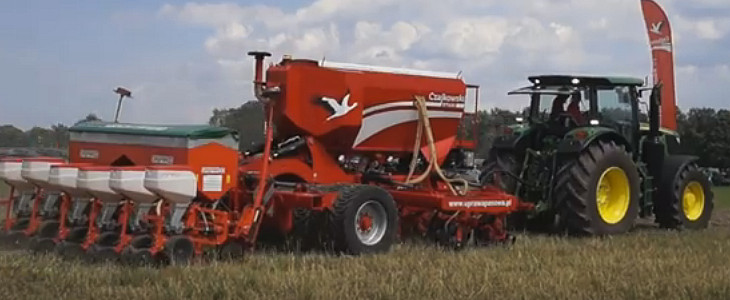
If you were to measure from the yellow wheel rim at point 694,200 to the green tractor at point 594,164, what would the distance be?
0.05ft

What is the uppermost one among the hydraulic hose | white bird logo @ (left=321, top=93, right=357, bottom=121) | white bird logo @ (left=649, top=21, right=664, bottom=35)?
white bird logo @ (left=649, top=21, right=664, bottom=35)

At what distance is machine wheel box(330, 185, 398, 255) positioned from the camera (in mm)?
10242

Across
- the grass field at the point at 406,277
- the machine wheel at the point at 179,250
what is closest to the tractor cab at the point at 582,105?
the grass field at the point at 406,277

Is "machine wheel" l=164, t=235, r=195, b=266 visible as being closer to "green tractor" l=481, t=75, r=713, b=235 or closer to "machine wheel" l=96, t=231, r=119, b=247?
"machine wheel" l=96, t=231, r=119, b=247

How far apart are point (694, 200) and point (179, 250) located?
27.8 ft

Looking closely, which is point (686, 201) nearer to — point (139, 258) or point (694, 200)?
Result: point (694, 200)

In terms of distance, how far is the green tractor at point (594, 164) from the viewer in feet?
41.9

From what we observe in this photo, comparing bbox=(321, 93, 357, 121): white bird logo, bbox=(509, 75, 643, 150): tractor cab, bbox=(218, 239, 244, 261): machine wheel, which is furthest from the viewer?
bbox=(509, 75, 643, 150): tractor cab

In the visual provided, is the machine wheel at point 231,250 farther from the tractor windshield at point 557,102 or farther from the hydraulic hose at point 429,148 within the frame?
the tractor windshield at point 557,102

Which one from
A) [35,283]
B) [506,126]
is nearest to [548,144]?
[506,126]

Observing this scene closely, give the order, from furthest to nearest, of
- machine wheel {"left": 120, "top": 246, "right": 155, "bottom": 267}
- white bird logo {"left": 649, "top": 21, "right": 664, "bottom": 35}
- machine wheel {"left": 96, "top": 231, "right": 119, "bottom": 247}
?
white bird logo {"left": 649, "top": 21, "right": 664, "bottom": 35} → machine wheel {"left": 96, "top": 231, "right": 119, "bottom": 247} → machine wheel {"left": 120, "top": 246, "right": 155, "bottom": 267}

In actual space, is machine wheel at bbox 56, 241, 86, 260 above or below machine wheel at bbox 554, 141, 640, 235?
below

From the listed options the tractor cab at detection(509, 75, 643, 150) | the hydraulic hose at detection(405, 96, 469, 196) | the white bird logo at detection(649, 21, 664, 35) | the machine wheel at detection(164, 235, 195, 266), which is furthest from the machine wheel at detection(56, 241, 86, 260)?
the white bird logo at detection(649, 21, 664, 35)

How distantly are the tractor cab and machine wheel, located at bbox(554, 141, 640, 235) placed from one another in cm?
59
